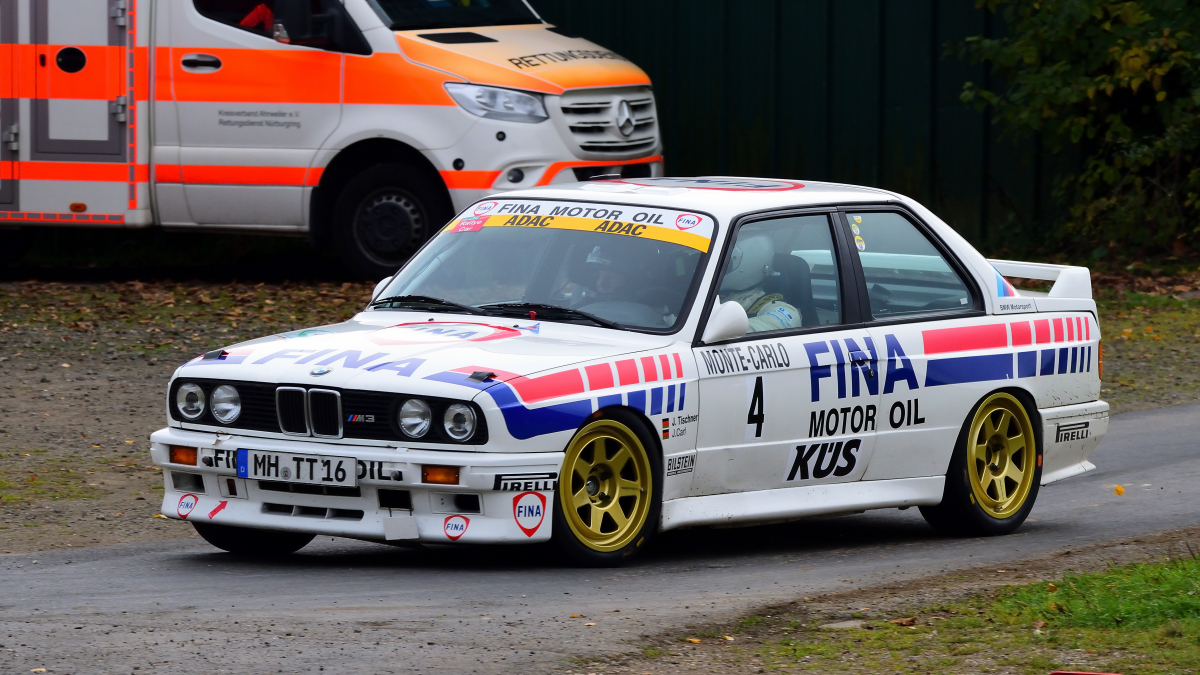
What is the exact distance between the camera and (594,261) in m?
7.69

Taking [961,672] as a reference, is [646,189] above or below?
above

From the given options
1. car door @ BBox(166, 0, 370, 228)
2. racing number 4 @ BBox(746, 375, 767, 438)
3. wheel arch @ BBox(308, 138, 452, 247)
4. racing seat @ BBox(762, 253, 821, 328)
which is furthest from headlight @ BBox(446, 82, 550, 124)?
racing number 4 @ BBox(746, 375, 767, 438)

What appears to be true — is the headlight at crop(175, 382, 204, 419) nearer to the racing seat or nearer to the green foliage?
the racing seat

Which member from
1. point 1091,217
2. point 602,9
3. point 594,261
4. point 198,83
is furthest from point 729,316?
point 602,9

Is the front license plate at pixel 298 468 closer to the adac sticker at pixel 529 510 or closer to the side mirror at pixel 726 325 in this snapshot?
the adac sticker at pixel 529 510

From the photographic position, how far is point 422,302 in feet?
25.8

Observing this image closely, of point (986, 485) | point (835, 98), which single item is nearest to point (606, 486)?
point (986, 485)

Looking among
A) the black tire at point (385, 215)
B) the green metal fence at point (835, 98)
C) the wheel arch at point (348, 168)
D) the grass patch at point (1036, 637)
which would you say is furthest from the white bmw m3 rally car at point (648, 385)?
the green metal fence at point (835, 98)

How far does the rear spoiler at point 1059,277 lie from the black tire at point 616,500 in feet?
8.00

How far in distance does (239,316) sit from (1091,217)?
7935 mm

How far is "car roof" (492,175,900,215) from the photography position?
309 inches

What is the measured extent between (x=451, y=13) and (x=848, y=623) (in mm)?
10088

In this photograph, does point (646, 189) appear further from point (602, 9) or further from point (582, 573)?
point (602, 9)

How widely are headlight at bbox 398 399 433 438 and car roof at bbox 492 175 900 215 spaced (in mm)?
1612
